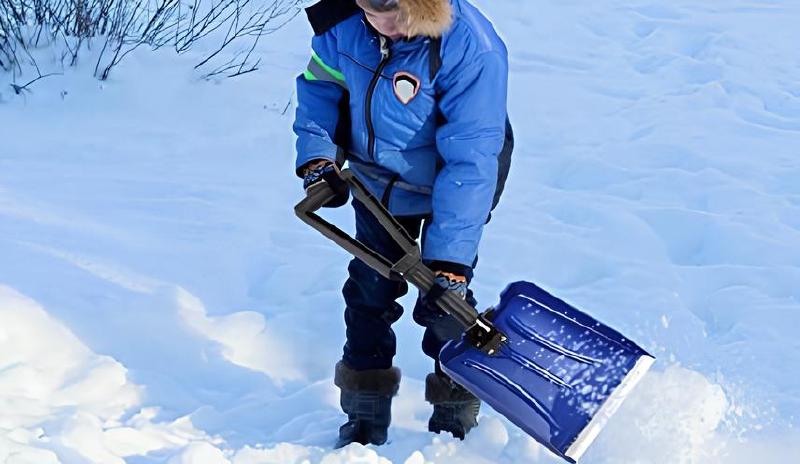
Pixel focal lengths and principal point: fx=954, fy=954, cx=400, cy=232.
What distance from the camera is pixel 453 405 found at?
2570mm

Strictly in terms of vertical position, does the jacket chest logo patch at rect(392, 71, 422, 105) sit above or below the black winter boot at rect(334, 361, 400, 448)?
above

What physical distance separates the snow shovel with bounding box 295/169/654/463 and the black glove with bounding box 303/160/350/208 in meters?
0.02

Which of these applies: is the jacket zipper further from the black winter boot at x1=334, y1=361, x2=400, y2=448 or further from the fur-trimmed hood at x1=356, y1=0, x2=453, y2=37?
the black winter boot at x1=334, y1=361, x2=400, y2=448

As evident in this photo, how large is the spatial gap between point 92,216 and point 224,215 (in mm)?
506

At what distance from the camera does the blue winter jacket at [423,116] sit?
206 centimetres

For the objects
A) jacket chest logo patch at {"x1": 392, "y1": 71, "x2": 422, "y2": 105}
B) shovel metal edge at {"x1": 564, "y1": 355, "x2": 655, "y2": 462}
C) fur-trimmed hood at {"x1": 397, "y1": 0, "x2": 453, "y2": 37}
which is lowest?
shovel metal edge at {"x1": 564, "y1": 355, "x2": 655, "y2": 462}

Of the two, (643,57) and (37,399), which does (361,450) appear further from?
(643,57)

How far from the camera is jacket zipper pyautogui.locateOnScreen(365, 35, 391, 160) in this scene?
2098 millimetres

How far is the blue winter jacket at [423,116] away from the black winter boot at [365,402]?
49 cm

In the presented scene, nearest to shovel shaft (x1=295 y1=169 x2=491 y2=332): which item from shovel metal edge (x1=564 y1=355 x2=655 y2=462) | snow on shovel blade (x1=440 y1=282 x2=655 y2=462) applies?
snow on shovel blade (x1=440 y1=282 x2=655 y2=462)

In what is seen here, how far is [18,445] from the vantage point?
83.7 inches

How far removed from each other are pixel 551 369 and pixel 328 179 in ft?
2.24

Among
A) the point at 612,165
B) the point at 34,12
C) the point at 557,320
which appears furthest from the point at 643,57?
the point at 557,320

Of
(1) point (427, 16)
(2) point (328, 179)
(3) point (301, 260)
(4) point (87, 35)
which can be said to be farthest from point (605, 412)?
(4) point (87, 35)
